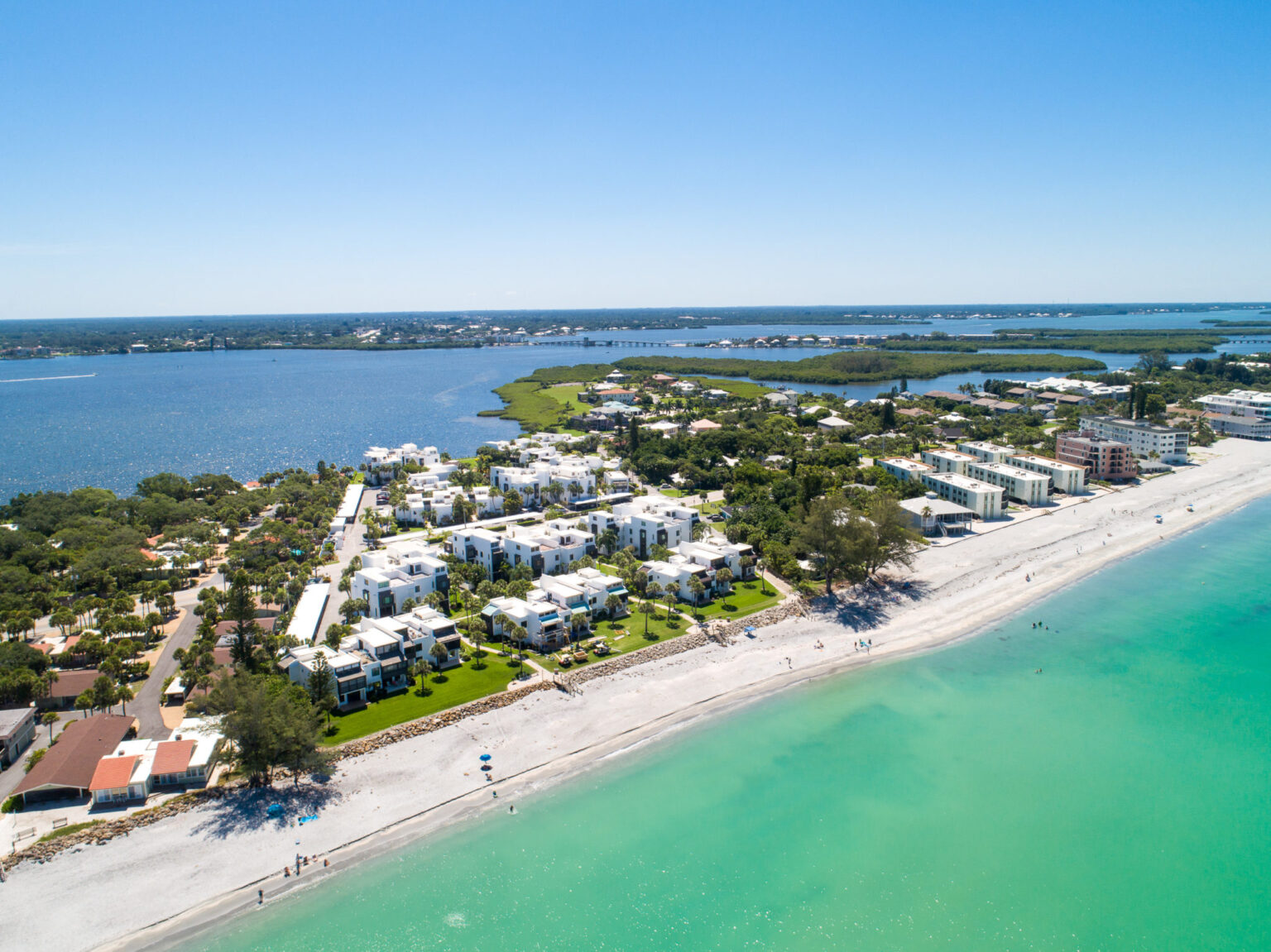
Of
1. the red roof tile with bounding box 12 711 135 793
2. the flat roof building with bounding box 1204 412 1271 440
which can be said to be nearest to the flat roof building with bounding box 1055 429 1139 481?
the flat roof building with bounding box 1204 412 1271 440

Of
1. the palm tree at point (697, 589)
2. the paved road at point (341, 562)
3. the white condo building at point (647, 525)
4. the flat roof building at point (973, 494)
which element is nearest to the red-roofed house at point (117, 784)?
the paved road at point (341, 562)

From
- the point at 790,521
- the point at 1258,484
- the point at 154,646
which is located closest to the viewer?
the point at 154,646

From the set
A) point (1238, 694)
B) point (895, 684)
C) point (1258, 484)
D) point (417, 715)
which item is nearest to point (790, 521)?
point (895, 684)

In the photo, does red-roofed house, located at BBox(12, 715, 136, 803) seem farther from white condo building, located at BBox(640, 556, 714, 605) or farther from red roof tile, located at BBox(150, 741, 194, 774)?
white condo building, located at BBox(640, 556, 714, 605)

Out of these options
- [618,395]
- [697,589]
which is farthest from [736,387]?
[697,589]

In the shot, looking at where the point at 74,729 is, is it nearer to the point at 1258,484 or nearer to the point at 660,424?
the point at 660,424

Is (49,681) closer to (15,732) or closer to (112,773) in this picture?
(15,732)
